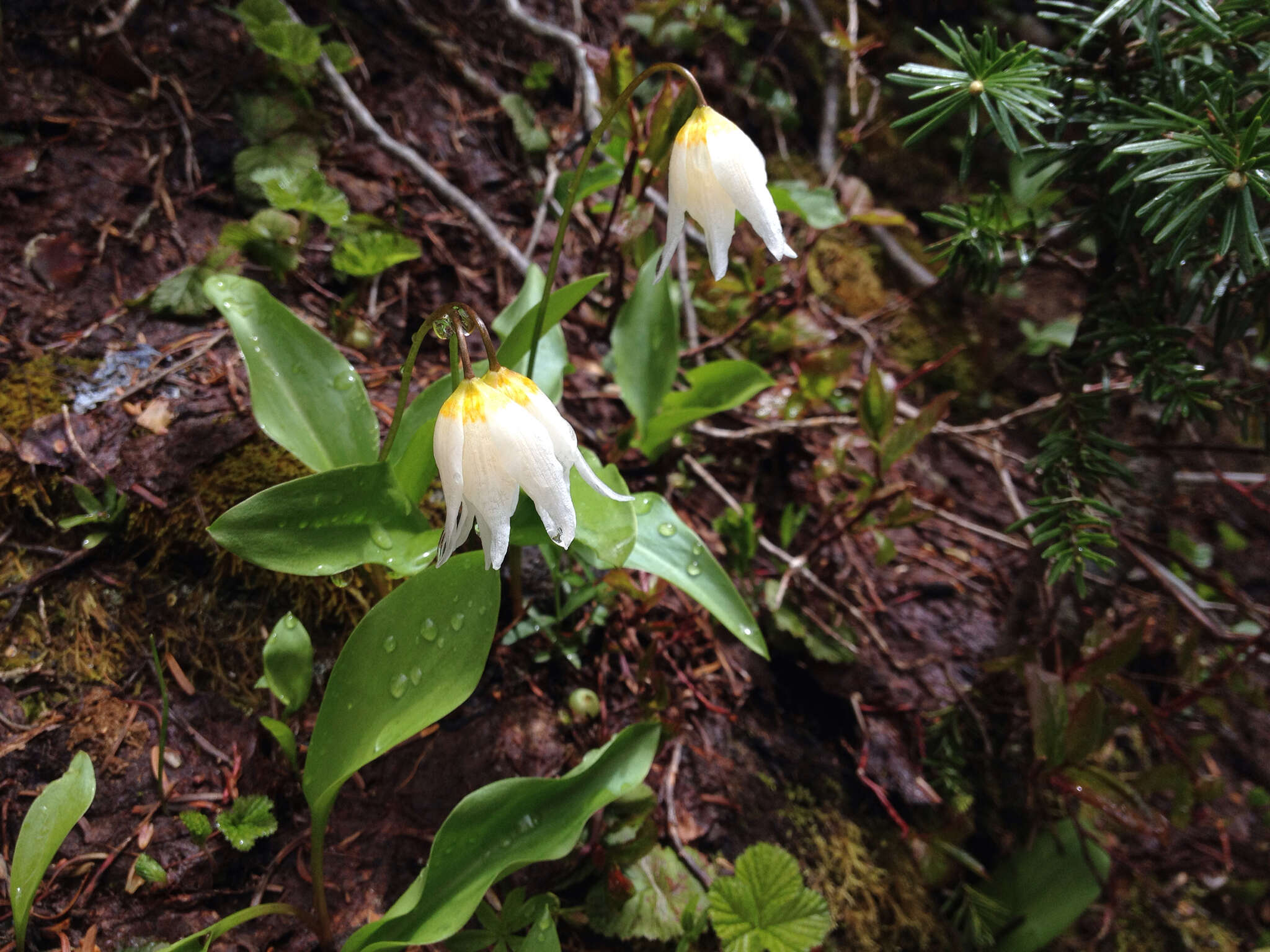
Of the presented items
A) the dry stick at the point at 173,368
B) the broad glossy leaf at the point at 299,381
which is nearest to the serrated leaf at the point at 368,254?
the dry stick at the point at 173,368

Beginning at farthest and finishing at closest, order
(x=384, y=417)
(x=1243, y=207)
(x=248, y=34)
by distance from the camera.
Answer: (x=248, y=34), (x=384, y=417), (x=1243, y=207)

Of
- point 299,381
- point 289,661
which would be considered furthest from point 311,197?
point 289,661

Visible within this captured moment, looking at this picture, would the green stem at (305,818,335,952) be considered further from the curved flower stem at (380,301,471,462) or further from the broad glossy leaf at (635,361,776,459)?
the broad glossy leaf at (635,361,776,459)

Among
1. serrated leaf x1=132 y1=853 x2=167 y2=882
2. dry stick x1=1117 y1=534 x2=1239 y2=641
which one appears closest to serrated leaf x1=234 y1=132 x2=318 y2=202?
serrated leaf x1=132 y1=853 x2=167 y2=882

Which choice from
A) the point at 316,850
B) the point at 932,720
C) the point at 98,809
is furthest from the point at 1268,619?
the point at 98,809

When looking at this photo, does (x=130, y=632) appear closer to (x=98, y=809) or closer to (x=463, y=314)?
(x=98, y=809)

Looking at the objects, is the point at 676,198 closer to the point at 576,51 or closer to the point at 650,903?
the point at 650,903
